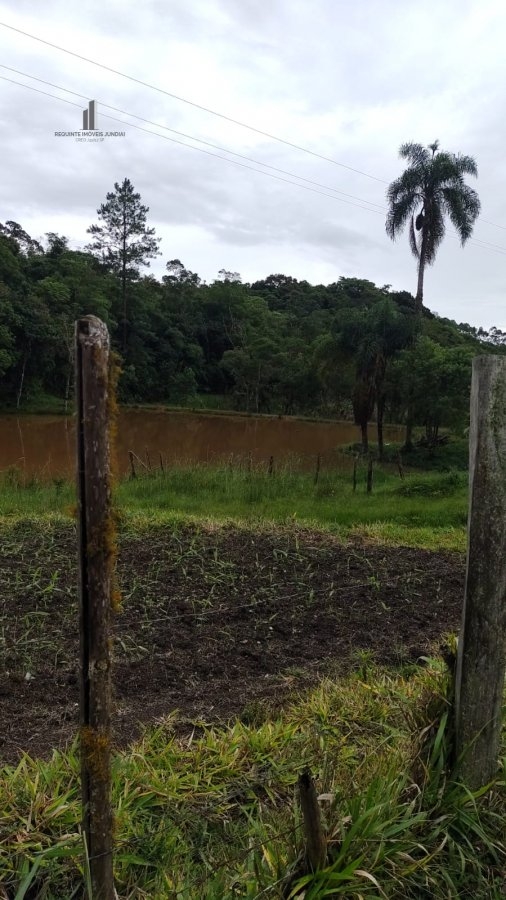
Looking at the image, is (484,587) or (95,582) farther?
(484,587)

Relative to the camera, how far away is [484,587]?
216 cm

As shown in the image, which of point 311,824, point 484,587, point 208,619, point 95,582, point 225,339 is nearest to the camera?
point 95,582

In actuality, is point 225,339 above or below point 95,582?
above

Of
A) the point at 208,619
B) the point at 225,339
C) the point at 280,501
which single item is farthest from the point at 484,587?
the point at 225,339

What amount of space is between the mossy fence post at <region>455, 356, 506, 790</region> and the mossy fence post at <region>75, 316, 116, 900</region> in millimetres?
1226

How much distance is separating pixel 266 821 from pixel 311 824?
0.58 meters

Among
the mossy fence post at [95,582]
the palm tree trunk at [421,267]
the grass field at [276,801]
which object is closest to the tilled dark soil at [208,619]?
the grass field at [276,801]

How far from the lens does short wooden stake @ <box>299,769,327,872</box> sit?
1652 mm

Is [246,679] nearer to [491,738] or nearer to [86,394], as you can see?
[491,738]

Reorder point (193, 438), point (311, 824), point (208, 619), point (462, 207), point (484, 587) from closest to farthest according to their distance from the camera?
point (311, 824), point (484, 587), point (208, 619), point (462, 207), point (193, 438)

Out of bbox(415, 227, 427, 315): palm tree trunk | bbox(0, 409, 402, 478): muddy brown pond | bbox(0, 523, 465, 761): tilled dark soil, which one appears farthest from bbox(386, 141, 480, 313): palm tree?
bbox(0, 523, 465, 761): tilled dark soil

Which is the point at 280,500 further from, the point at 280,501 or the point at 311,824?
the point at 311,824

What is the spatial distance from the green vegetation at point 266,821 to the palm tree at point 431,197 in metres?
23.6

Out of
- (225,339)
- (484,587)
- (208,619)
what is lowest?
(208,619)
